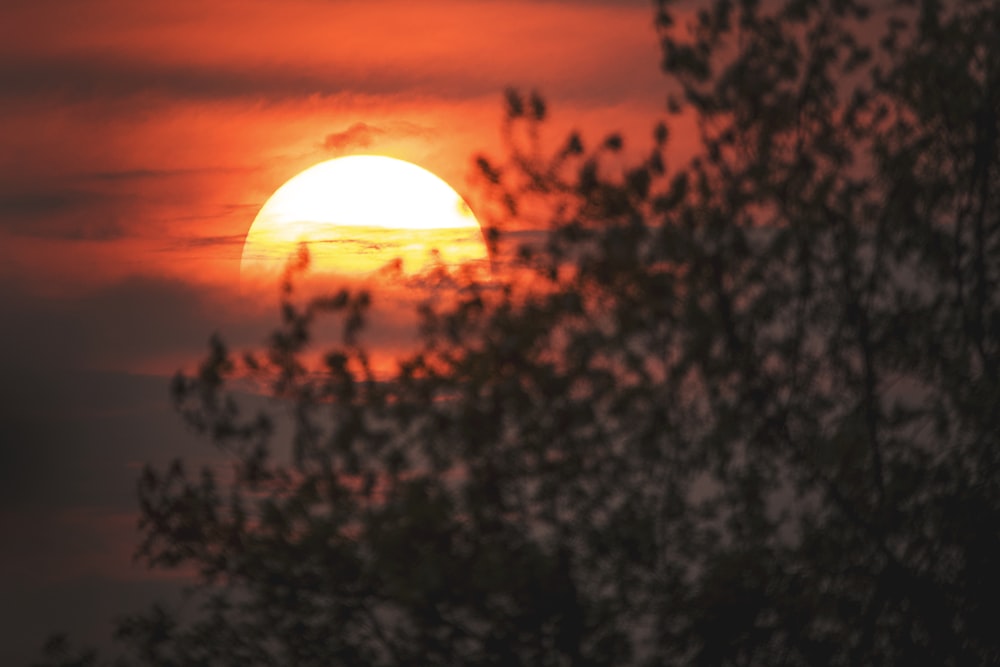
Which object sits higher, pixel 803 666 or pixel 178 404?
pixel 178 404

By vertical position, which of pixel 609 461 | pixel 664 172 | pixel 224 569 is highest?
pixel 664 172

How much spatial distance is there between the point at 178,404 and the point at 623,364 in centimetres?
439

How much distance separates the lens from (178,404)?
15.4m

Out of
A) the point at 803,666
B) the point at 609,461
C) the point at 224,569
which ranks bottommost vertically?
the point at 803,666

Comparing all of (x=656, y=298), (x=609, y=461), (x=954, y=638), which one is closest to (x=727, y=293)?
(x=656, y=298)

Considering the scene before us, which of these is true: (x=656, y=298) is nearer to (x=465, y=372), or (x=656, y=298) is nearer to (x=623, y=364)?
(x=623, y=364)

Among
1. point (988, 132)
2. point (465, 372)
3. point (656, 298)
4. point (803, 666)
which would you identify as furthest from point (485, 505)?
point (988, 132)

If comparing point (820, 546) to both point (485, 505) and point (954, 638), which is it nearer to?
point (954, 638)

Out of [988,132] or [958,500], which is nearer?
[958,500]

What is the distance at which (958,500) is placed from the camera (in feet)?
49.7

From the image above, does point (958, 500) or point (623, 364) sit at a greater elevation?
point (623, 364)

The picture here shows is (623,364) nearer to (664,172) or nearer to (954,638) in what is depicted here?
(664,172)

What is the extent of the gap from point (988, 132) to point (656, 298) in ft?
14.1

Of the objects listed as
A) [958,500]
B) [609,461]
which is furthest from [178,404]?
[958,500]
